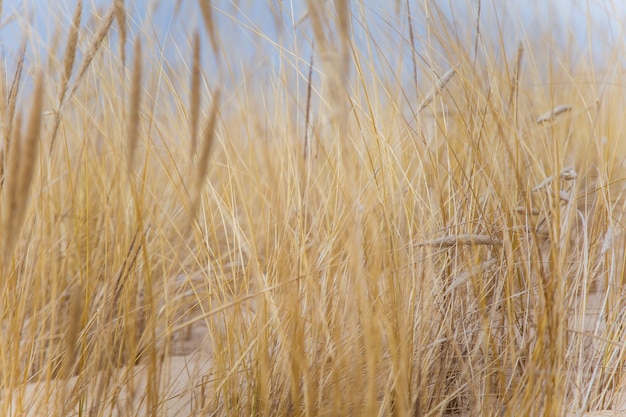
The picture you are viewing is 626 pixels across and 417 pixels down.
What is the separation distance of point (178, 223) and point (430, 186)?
1.81 feet

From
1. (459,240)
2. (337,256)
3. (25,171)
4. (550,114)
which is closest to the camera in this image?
(25,171)

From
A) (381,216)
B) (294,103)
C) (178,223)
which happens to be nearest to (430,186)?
(381,216)

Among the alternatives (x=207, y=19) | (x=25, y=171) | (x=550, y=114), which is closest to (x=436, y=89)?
(x=550, y=114)

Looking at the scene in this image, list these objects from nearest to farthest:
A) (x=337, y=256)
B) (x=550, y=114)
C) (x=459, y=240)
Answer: (x=459, y=240) → (x=337, y=256) → (x=550, y=114)

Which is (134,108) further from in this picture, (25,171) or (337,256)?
(337,256)

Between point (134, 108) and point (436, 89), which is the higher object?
point (436, 89)

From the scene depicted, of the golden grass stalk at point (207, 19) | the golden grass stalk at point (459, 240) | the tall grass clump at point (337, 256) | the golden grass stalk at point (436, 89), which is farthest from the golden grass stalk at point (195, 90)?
the golden grass stalk at point (436, 89)

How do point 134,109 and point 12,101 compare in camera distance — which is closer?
point 134,109

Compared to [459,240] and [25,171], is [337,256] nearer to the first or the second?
[459,240]

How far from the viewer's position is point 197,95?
1.40ft

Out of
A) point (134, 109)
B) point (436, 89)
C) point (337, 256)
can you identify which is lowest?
point (337, 256)

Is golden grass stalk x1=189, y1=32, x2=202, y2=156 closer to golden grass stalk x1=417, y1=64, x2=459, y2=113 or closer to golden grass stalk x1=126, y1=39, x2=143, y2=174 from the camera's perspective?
golden grass stalk x1=126, y1=39, x2=143, y2=174

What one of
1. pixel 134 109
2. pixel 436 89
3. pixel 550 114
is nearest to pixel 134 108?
→ pixel 134 109

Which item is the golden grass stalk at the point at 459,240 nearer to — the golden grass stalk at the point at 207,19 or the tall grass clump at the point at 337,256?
the tall grass clump at the point at 337,256
